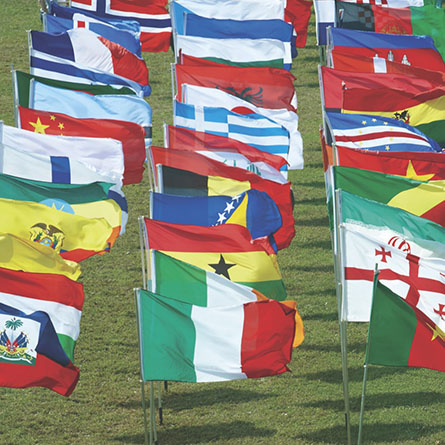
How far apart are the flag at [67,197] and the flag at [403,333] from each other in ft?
21.9

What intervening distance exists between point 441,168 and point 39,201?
796 centimetres

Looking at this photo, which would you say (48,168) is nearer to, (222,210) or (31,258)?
(222,210)

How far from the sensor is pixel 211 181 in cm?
2364

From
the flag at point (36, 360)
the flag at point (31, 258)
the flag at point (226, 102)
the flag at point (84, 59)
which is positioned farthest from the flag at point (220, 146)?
the flag at point (36, 360)

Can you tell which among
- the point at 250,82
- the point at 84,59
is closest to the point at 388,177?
the point at 250,82

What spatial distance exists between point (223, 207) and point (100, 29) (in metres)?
11.5

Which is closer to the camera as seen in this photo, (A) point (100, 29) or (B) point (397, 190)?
(B) point (397, 190)

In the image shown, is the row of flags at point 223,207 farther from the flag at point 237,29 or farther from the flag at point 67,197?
the flag at point 67,197

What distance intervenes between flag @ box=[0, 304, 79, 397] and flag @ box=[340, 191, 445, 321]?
4564 mm

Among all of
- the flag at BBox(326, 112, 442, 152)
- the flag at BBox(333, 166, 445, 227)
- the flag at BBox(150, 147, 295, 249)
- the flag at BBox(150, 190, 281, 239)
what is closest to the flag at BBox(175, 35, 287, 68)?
the flag at BBox(326, 112, 442, 152)

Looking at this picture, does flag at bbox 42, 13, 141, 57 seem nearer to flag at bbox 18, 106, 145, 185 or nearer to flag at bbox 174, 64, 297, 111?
flag at bbox 174, 64, 297, 111

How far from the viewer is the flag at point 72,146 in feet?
79.6

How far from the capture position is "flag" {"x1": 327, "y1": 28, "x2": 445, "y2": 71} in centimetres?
3106

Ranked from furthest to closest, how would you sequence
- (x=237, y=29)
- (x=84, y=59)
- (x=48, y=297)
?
(x=237, y=29) < (x=84, y=59) < (x=48, y=297)
